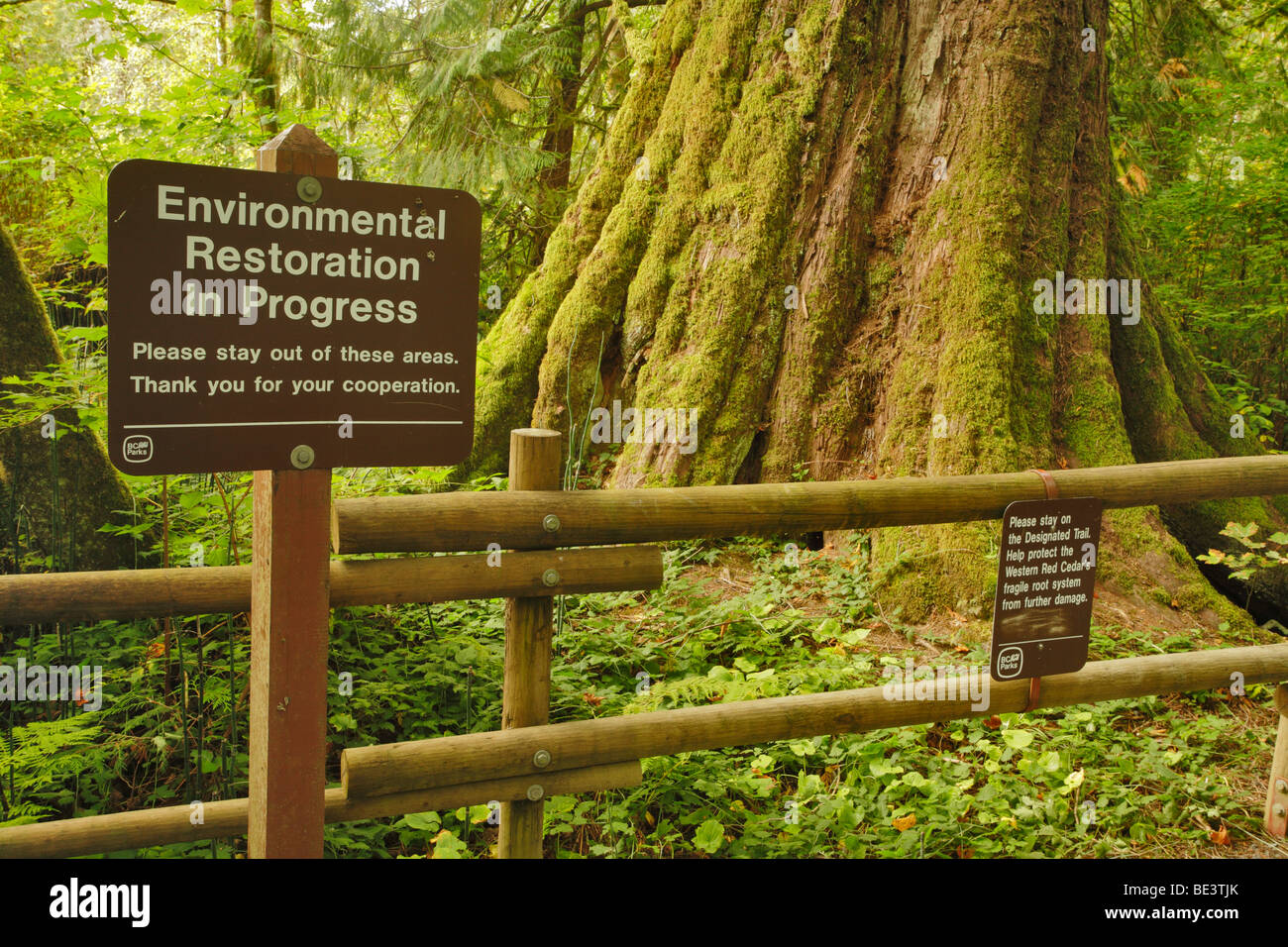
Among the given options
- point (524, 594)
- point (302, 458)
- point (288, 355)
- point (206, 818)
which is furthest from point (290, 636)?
point (206, 818)

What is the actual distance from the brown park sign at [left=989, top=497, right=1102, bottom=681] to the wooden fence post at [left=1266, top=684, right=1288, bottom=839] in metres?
1.11

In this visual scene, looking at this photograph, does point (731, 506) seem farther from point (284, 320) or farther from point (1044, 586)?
point (284, 320)

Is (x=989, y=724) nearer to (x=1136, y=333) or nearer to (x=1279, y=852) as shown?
(x=1279, y=852)

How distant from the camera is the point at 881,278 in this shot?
5.98m

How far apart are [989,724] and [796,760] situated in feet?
3.05

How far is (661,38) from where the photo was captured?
726cm

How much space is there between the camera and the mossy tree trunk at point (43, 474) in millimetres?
4516

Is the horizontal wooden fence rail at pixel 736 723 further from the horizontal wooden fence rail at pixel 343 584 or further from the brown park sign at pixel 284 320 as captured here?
the brown park sign at pixel 284 320

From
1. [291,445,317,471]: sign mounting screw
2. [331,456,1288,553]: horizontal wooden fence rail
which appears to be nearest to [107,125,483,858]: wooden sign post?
[291,445,317,471]: sign mounting screw

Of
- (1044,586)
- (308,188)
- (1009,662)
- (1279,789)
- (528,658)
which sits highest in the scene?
(308,188)

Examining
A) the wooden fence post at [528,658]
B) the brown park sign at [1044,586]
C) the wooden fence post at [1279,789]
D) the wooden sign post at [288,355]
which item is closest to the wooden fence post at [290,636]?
the wooden sign post at [288,355]

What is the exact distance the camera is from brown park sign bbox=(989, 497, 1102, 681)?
3.27m

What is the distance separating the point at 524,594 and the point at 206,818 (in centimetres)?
108
